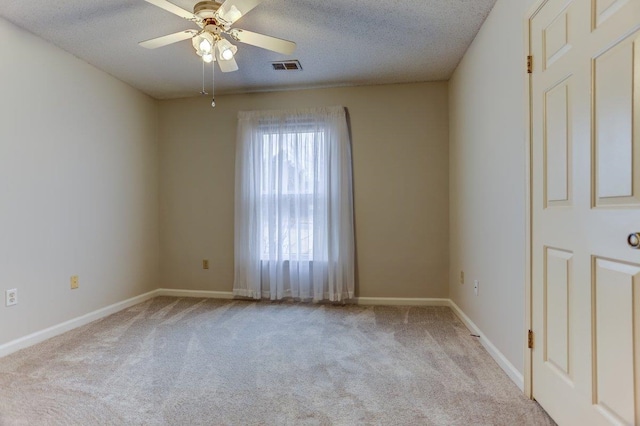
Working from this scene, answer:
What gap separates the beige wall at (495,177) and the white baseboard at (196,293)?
252cm

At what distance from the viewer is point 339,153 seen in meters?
3.61

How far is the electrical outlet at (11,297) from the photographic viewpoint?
7.78 feet

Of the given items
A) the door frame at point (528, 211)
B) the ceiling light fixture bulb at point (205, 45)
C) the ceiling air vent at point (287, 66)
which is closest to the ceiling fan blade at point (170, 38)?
the ceiling light fixture bulb at point (205, 45)

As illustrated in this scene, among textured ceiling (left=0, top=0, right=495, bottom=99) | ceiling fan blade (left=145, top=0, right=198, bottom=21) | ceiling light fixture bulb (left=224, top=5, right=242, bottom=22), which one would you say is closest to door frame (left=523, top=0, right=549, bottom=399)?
textured ceiling (left=0, top=0, right=495, bottom=99)

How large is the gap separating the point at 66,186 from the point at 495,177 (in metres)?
3.37

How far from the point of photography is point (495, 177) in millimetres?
2256

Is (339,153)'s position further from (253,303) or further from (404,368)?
(404,368)

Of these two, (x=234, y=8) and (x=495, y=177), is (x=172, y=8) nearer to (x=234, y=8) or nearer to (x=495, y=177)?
(x=234, y=8)

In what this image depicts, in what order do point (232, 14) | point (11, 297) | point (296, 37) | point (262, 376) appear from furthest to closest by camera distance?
point (296, 37)
point (11, 297)
point (262, 376)
point (232, 14)

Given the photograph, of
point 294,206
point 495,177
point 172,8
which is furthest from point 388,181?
point 172,8

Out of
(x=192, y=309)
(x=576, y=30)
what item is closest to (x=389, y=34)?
(x=576, y=30)

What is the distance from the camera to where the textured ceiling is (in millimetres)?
2289

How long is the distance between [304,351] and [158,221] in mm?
2630

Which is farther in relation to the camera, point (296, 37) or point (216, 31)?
point (296, 37)
